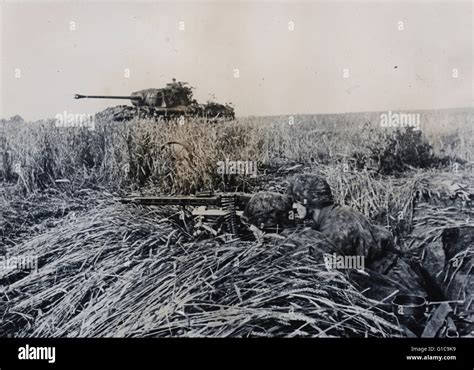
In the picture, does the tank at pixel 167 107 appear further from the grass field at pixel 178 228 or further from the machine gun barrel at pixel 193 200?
the machine gun barrel at pixel 193 200

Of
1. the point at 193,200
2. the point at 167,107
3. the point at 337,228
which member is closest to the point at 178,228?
the point at 193,200

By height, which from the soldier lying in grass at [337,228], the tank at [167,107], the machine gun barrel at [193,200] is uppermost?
the tank at [167,107]

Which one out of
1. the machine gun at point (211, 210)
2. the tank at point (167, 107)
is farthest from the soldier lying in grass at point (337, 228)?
the tank at point (167, 107)

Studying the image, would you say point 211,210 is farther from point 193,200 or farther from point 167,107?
point 167,107

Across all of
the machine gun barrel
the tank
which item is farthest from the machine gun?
the tank

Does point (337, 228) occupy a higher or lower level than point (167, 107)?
lower

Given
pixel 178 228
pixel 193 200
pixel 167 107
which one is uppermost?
pixel 167 107
